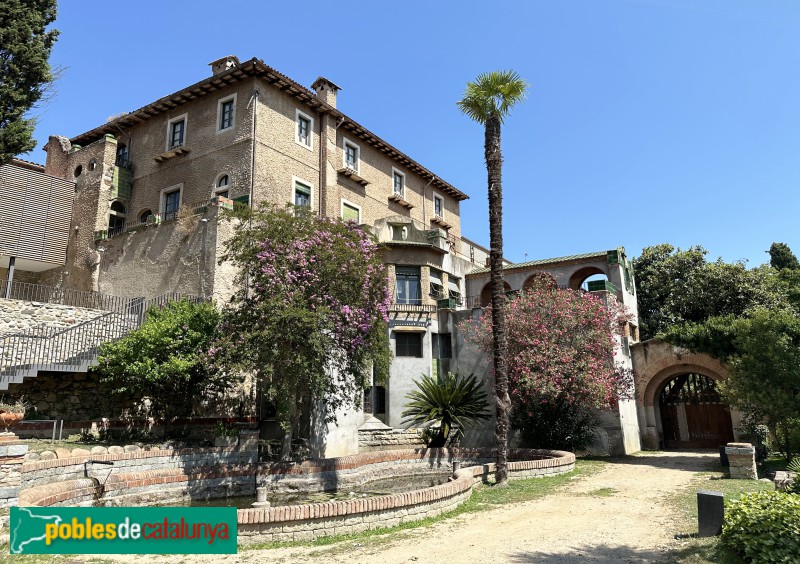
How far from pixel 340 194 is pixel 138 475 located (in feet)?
61.1

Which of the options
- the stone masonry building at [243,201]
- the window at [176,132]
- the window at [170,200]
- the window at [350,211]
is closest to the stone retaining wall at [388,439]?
the stone masonry building at [243,201]

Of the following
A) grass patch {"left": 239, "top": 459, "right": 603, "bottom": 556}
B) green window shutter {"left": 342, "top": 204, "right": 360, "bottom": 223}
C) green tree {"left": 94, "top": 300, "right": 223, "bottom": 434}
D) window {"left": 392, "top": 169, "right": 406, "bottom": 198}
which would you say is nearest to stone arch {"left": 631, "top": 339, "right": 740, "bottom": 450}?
grass patch {"left": 239, "top": 459, "right": 603, "bottom": 556}

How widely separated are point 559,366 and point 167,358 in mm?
12625

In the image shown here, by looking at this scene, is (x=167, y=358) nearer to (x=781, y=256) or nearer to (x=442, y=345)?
(x=442, y=345)

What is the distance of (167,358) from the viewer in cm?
1612

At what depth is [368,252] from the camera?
15.2 m

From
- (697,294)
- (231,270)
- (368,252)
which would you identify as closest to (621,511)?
(368,252)

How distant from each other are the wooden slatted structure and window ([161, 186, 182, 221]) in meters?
5.20

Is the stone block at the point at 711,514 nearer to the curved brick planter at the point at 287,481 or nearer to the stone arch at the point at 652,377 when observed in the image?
the curved brick planter at the point at 287,481

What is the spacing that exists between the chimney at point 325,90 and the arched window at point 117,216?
11.9 m

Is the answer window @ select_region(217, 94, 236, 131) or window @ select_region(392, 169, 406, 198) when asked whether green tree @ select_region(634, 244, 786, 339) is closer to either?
window @ select_region(392, 169, 406, 198)

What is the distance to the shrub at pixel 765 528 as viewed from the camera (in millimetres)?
5449

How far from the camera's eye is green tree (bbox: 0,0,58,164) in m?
15.1

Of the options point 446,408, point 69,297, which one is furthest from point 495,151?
point 69,297
